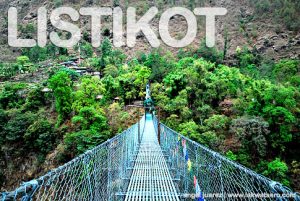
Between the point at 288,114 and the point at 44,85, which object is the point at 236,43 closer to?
the point at 288,114

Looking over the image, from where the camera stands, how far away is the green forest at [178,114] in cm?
907

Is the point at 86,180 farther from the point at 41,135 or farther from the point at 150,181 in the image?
the point at 41,135

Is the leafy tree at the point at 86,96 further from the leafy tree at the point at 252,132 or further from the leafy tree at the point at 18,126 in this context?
the leafy tree at the point at 252,132

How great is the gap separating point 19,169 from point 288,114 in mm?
13639

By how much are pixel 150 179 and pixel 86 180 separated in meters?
0.95

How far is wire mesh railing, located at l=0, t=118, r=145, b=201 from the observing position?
76 cm

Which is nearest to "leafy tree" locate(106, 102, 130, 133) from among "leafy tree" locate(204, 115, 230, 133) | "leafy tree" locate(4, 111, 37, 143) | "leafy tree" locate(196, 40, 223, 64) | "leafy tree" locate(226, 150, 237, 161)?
"leafy tree" locate(204, 115, 230, 133)

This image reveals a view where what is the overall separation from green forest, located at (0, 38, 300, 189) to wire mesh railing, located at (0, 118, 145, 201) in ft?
21.1

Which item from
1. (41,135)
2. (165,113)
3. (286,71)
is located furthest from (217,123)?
(286,71)

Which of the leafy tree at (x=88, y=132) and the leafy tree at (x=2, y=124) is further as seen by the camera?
the leafy tree at (x=2, y=124)

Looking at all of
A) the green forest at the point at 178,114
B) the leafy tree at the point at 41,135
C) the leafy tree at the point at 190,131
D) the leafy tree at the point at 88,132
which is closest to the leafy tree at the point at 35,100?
the green forest at the point at 178,114

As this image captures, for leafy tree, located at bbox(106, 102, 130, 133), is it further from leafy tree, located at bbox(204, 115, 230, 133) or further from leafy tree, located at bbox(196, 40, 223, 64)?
leafy tree, located at bbox(196, 40, 223, 64)

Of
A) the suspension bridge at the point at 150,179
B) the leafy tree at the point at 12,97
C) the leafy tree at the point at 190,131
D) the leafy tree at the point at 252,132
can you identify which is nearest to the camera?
the suspension bridge at the point at 150,179

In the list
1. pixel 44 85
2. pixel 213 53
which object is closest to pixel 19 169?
pixel 44 85
